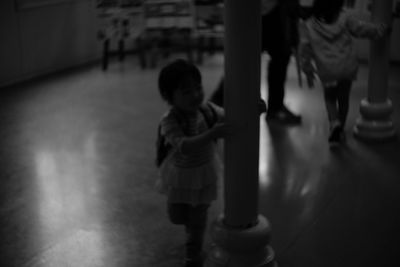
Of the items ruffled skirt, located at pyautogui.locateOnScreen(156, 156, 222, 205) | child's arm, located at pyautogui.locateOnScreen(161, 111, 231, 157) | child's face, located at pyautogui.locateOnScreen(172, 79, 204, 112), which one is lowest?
ruffled skirt, located at pyautogui.locateOnScreen(156, 156, 222, 205)

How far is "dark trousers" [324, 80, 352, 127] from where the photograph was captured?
4531 millimetres

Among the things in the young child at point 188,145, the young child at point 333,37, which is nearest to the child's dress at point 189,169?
the young child at point 188,145

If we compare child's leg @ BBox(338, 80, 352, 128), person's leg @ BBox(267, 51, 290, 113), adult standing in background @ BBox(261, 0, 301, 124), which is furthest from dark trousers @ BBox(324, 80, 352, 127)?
person's leg @ BBox(267, 51, 290, 113)

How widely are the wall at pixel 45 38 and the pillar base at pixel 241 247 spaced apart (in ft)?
14.1

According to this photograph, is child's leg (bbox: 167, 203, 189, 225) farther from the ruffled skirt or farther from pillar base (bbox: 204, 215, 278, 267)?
pillar base (bbox: 204, 215, 278, 267)

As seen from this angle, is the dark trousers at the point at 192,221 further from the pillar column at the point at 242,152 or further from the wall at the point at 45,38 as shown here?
the wall at the point at 45,38

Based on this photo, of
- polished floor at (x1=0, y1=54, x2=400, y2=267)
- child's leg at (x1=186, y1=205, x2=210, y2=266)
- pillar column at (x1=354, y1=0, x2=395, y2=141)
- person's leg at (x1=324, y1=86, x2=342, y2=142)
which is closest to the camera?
child's leg at (x1=186, y1=205, x2=210, y2=266)

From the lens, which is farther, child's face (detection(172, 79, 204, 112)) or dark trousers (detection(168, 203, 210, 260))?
dark trousers (detection(168, 203, 210, 260))

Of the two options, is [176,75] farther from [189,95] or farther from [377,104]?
[377,104]

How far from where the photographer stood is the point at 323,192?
3.77m

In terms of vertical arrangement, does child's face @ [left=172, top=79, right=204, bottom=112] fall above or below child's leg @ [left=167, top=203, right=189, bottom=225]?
above

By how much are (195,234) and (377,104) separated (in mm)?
2182

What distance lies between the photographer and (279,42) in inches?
200

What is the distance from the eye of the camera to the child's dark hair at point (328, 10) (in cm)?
433
